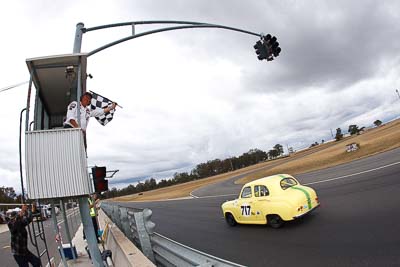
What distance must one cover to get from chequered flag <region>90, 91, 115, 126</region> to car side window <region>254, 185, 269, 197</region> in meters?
5.82

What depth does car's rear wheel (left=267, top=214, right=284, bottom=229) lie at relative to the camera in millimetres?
9052

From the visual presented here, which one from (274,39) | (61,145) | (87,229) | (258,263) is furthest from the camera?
(274,39)

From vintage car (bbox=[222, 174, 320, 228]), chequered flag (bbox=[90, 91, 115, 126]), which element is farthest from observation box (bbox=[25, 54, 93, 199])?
vintage car (bbox=[222, 174, 320, 228])

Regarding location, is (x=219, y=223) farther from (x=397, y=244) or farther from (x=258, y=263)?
(x=397, y=244)

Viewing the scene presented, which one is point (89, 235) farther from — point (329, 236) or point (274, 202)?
point (274, 202)

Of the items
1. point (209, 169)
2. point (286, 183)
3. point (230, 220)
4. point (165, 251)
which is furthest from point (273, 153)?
point (165, 251)

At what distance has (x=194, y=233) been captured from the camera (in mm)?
11227

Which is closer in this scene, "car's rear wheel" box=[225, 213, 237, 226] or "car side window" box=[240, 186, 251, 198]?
"car side window" box=[240, 186, 251, 198]

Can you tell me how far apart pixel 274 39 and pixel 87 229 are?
322 inches

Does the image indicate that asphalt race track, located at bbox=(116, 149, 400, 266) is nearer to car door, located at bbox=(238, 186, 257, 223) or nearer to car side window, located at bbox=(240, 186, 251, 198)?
car door, located at bbox=(238, 186, 257, 223)

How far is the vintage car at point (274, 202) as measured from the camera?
8.74 meters

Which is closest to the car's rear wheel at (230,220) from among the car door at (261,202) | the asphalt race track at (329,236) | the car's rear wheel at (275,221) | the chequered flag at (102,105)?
the asphalt race track at (329,236)

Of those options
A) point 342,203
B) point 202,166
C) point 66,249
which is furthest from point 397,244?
point 202,166

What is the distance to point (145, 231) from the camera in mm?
5562
